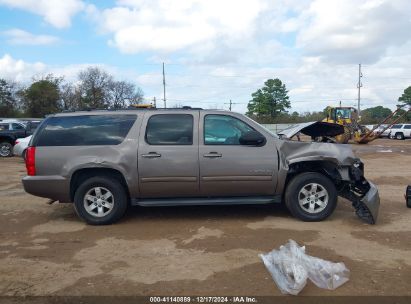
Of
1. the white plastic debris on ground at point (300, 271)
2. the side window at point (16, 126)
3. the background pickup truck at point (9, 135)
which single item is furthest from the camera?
the side window at point (16, 126)

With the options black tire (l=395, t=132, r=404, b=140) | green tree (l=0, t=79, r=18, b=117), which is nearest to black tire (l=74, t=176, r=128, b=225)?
black tire (l=395, t=132, r=404, b=140)

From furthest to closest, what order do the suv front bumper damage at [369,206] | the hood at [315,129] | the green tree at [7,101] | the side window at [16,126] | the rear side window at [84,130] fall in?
the green tree at [7,101] < the side window at [16,126] < the hood at [315,129] < the rear side window at [84,130] < the suv front bumper damage at [369,206]

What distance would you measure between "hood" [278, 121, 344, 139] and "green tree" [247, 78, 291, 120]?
8637 centimetres

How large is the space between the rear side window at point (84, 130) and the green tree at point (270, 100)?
88.0 meters

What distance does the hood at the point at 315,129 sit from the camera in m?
7.41

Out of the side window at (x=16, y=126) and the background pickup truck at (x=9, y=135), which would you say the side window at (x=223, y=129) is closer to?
the background pickup truck at (x=9, y=135)

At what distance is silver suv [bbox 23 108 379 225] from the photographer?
6.47 meters

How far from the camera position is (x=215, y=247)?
5453 millimetres

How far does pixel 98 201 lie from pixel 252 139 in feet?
8.34

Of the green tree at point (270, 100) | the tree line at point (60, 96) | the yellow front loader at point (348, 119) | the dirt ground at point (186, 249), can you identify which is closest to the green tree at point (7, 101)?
the tree line at point (60, 96)

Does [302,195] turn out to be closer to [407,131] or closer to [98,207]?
[98,207]

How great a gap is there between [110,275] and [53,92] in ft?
248

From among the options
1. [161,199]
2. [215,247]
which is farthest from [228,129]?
[215,247]

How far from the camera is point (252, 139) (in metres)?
6.48
